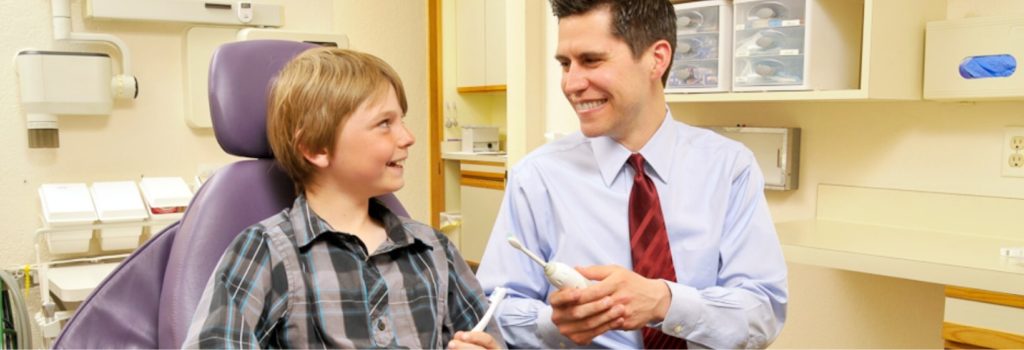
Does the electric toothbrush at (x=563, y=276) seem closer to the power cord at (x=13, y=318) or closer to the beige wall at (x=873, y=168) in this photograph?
the beige wall at (x=873, y=168)

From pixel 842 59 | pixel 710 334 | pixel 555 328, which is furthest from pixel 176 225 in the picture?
pixel 842 59

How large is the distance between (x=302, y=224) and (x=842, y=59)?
1288mm

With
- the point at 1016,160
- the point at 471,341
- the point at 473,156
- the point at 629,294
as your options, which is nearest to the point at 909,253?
the point at 1016,160

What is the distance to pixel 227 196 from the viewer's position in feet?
4.14

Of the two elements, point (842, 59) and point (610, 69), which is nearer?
point (610, 69)

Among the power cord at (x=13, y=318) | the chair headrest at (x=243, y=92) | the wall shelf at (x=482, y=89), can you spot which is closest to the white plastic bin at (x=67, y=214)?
the power cord at (x=13, y=318)

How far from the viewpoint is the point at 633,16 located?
124cm

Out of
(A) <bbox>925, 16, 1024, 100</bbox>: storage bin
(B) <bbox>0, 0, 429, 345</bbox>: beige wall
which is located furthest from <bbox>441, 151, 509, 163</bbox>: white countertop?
(A) <bbox>925, 16, 1024, 100</bbox>: storage bin

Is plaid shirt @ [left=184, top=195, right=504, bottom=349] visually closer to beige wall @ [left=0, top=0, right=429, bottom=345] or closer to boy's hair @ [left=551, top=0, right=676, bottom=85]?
boy's hair @ [left=551, top=0, right=676, bottom=85]

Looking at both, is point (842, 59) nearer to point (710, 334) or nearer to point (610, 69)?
point (610, 69)

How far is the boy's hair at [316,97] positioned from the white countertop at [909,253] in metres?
0.93

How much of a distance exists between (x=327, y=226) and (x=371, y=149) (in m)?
0.13

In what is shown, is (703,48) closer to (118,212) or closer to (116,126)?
(118,212)

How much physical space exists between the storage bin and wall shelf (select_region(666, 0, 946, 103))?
0.03 m
